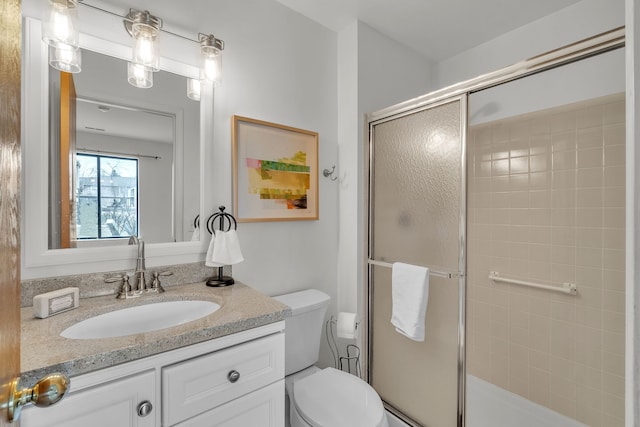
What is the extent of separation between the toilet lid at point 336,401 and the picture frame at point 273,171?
0.86 metres

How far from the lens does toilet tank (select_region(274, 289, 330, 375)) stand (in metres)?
1.54

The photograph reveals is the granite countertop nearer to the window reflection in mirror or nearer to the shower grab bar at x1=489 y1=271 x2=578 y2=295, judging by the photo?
the window reflection in mirror

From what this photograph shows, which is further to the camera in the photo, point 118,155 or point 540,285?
point 540,285

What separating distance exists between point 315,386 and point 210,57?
5.38ft

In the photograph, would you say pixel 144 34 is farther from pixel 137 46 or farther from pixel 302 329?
pixel 302 329

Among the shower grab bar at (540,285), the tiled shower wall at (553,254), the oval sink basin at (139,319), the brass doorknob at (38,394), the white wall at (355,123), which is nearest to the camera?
the brass doorknob at (38,394)

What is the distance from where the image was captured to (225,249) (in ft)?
4.51

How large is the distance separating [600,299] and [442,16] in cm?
189

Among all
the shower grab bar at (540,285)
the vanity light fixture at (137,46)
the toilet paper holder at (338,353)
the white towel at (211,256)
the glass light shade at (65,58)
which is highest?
the vanity light fixture at (137,46)

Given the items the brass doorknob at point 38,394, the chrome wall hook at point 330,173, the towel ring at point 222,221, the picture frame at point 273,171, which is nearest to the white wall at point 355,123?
the chrome wall hook at point 330,173

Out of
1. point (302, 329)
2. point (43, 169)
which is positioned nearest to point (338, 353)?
point (302, 329)

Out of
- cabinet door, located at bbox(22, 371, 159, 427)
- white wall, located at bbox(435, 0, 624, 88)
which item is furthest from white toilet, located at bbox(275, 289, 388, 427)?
white wall, located at bbox(435, 0, 624, 88)

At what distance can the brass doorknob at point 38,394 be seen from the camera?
0.42 meters

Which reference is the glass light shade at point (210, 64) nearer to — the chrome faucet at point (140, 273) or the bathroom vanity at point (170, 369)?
the chrome faucet at point (140, 273)
